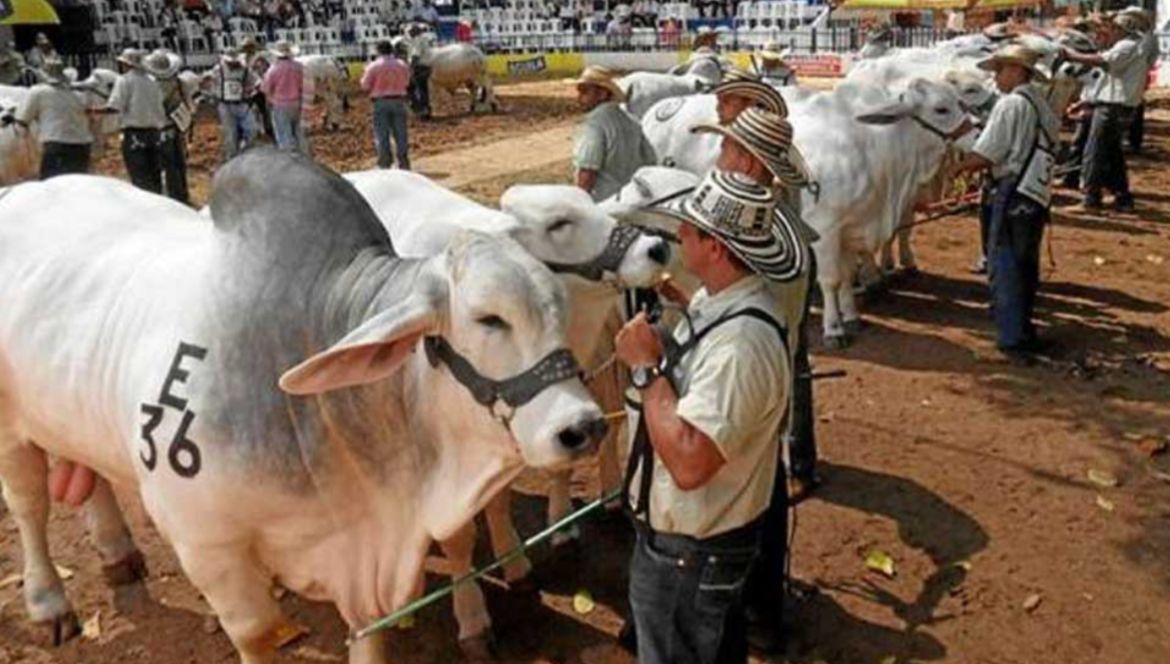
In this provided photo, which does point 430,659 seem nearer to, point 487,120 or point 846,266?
point 846,266

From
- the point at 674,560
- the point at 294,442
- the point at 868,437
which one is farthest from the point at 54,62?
the point at 674,560

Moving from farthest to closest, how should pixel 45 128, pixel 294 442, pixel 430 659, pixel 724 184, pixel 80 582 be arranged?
1. pixel 45 128
2. pixel 80 582
3. pixel 430 659
4. pixel 294 442
5. pixel 724 184

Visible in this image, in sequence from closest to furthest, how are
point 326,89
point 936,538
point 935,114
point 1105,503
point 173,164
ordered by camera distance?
point 936,538 → point 1105,503 → point 935,114 → point 173,164 → point 326,89

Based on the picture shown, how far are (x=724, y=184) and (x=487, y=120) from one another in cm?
1828

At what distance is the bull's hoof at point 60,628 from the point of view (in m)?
4.73

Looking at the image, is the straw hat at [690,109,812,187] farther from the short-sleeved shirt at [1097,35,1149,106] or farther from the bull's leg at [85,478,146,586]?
the short-sleeved shirt at [1097,35,1149,106]

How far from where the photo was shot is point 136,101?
1174 centimetres

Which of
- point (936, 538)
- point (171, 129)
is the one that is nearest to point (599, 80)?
point (936, 538)

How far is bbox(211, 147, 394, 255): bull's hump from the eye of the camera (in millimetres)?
3520

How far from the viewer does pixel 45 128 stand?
10898 millimetres

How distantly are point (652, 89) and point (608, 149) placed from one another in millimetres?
4726

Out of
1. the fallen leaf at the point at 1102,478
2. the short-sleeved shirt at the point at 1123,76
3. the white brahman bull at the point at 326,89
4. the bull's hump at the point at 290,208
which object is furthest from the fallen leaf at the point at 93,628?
the white brahman bull at the point at 326,89

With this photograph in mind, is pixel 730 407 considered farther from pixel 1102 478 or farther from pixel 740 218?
pixel 1102 478

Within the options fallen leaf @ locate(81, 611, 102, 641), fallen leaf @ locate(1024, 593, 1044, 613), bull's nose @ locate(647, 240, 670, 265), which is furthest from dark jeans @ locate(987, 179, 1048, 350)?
fallen leaf @ locate(81, 611, 102, 641)
